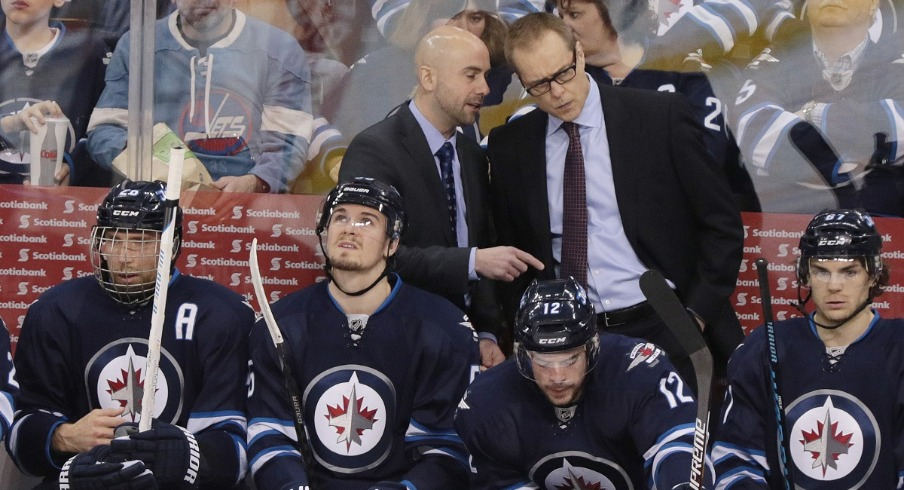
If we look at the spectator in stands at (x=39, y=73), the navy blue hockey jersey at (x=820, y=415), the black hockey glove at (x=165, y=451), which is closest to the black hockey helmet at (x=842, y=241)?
the navy blue hockey jersey at (x=820, y=415)

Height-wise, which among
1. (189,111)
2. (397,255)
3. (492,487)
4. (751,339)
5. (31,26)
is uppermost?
(31,26)

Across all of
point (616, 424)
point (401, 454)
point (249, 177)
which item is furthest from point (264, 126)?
point (616, 424)

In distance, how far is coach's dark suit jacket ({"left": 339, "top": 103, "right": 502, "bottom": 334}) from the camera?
13.0 ft

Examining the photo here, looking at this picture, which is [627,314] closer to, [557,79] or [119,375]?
[557,79]

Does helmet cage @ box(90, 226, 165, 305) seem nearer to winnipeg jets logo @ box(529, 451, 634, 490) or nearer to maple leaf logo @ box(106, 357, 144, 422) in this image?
maple leaf logo @ box(106, 357, 144, 422)

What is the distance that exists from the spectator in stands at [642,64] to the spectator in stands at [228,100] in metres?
0.99

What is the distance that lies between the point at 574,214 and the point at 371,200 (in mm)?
673

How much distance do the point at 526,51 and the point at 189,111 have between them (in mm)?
1322

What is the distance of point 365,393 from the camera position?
3.67 meters

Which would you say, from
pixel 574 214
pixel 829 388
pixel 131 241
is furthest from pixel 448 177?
pixel 829 388

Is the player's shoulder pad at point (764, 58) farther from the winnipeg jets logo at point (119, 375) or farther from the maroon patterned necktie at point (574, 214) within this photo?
the winnipeg jets logo at point (119, 375)

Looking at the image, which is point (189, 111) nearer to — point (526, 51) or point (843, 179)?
point (526, 51)

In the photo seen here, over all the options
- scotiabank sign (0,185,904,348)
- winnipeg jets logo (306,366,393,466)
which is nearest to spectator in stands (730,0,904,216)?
scotiabank sign (0,185,904,348)

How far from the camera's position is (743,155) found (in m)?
4.62
